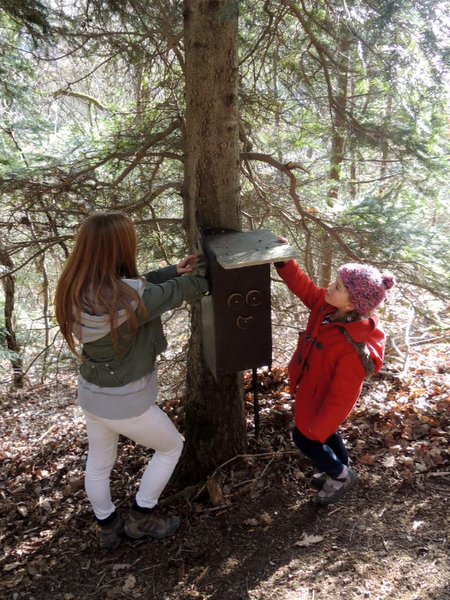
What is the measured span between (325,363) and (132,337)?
1.15m

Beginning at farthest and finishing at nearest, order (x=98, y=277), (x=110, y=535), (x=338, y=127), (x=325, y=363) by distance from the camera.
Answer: (x=338, y=127) < (x=110, y=535) < (x=325, y=363) < (x=98, y=277)

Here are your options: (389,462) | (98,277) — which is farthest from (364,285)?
(389,462)

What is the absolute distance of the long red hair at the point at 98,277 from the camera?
236 cm

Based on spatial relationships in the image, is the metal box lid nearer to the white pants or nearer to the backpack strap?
the backpack strap

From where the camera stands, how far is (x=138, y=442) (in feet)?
8.82

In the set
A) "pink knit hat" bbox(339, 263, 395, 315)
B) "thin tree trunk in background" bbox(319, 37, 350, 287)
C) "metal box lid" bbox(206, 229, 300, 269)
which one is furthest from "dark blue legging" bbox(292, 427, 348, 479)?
"thin tree trunk in background" bbox(319, 37, 350, 287)

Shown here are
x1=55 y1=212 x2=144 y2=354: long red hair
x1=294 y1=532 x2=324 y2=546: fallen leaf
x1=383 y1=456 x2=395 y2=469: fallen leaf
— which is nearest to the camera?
x1=55 y1=212 x2=144 y2=354: long red hair

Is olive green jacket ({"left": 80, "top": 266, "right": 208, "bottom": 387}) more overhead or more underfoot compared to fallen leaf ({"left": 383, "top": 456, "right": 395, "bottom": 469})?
more overhead

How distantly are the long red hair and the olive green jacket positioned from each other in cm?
5

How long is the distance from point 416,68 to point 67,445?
15.2ft

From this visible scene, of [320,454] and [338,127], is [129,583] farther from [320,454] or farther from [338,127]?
[338,127]

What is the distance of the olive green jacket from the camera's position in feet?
7.96

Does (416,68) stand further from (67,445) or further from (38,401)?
(38,401)

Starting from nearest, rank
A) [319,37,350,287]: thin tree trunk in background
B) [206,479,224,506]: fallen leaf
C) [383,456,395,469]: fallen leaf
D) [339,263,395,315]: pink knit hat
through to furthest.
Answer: [339,263,395,315]: pink knit hat, [206,479,224,506]: fallen leaf, [383,456,395,469]: fallen leaf, [319,37,350,287]: thin tree trunk in background
